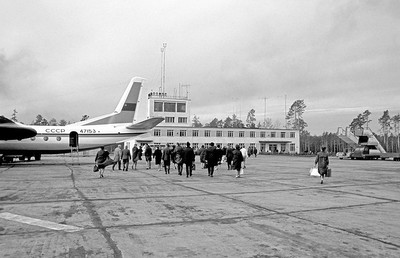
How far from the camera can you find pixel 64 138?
26312 mm

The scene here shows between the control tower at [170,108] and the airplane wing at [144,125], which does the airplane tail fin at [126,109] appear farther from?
the control tower at [170,108]

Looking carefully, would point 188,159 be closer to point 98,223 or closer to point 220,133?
point 98,223

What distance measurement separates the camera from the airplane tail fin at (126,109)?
90.5 ft

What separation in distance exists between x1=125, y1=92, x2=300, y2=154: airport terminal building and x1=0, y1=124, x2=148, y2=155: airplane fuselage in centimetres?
3825

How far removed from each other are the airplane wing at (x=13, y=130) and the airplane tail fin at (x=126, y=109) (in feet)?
13.9

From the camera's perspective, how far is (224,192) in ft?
36.5

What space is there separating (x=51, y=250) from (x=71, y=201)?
4515 mm

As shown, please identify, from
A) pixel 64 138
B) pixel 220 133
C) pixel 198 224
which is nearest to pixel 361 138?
pixel 220 133

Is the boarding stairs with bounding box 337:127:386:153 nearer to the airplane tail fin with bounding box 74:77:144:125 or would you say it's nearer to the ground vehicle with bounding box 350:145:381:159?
the ground vehicle with bounding box 350:145:381:159

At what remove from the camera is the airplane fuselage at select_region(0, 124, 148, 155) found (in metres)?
26.0

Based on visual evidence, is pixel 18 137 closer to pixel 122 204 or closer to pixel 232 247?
pixel 122 204

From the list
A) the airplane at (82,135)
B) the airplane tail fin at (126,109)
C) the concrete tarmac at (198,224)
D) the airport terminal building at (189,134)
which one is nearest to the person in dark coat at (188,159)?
the concrete tarmac at (198,224)

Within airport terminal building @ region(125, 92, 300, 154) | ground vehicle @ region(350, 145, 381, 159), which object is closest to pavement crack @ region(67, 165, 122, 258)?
ground vehicle @ region(350, 145, 381, 159)

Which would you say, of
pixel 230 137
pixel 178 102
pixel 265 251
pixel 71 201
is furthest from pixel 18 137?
pixel 230 137
